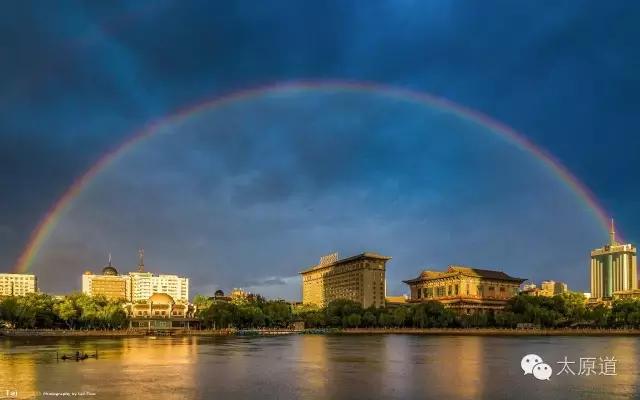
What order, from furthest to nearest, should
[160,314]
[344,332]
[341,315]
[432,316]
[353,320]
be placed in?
[160,314], [341,315], [432,316], [353,320], [344,332]

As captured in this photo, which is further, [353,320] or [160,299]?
[160,299]

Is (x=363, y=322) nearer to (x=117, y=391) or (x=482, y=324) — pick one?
(x=482, y=324)

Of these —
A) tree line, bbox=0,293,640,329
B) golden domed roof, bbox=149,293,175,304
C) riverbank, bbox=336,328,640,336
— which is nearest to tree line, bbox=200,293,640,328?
tree line, bbox=0,293,640,329

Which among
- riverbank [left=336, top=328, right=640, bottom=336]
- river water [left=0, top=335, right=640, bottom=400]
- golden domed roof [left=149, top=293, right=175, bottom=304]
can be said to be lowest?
riverbank [left=336, top=328, right=640, bottom=336]

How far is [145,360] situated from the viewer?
2689 inches

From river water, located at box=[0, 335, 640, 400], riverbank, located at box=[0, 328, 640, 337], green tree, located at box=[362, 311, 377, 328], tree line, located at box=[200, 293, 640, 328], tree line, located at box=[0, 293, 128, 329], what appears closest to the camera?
river water, located at box=[0, 335, 640, 400]

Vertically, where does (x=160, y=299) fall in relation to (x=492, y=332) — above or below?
above

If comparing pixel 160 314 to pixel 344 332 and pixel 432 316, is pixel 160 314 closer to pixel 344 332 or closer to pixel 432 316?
pixel 344 332

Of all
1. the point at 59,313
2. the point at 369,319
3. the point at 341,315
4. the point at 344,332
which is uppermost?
the point at 59,313

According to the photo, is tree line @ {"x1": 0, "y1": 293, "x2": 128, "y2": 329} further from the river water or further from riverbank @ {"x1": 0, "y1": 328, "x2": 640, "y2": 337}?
the river water

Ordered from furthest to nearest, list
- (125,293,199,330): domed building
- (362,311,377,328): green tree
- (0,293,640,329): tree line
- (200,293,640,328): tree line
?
(125,293,199,330): domed building
(362,311,377,328): green tree
(200,293,640,328): tree line
(0,293,640,329): tree line

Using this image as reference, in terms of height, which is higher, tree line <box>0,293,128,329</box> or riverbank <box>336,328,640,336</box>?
tree line <box>0,293,128,329</box>

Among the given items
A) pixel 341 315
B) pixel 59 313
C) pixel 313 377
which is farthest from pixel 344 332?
pixel 313 377

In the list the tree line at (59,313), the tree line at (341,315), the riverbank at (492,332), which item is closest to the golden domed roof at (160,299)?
the tree line at (341,315)
